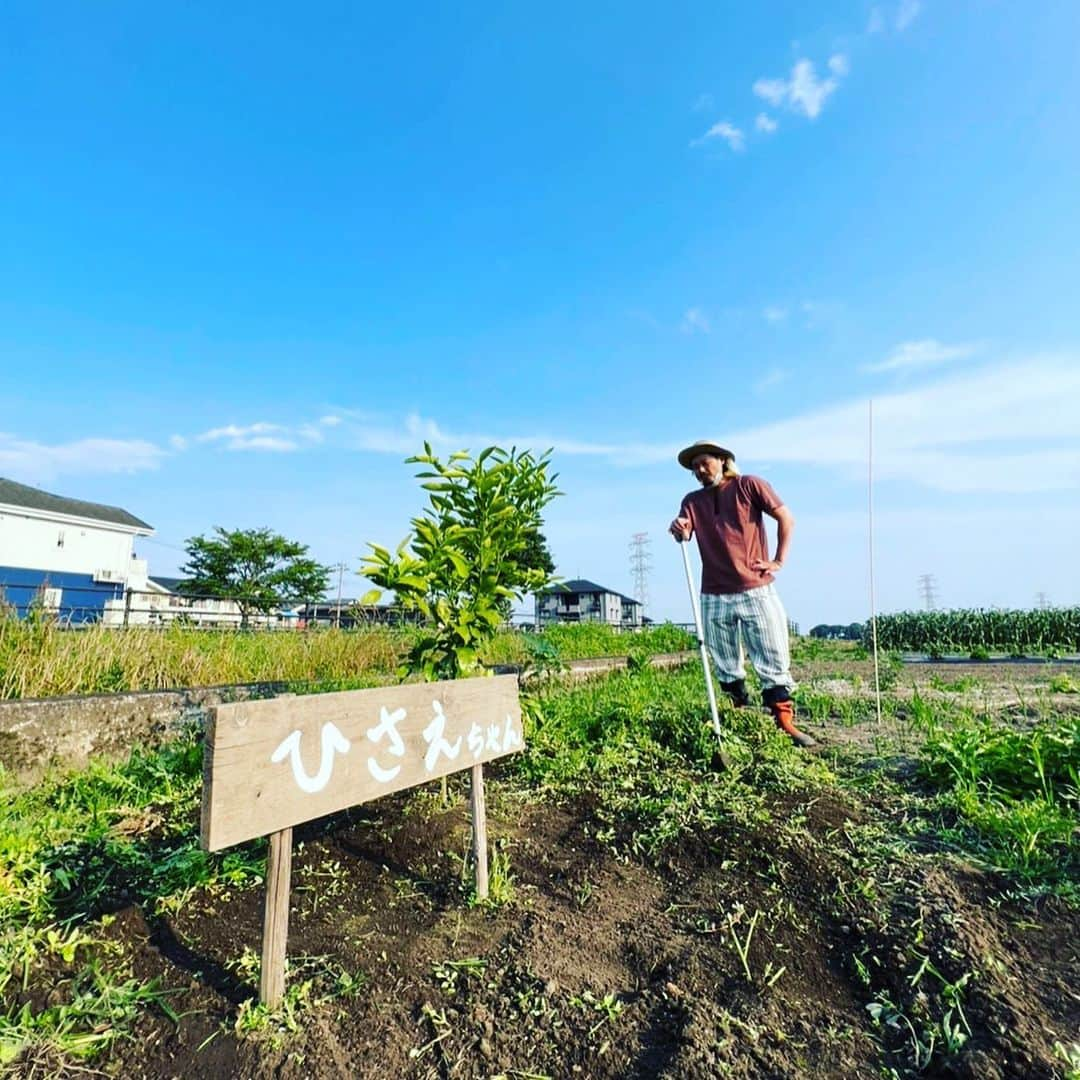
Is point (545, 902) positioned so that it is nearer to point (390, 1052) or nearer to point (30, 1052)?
point (390, 1052)

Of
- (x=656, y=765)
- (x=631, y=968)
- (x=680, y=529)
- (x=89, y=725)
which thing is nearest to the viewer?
(x=631, y=968)

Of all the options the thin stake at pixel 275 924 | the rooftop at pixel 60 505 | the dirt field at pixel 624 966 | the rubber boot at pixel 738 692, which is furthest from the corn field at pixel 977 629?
the rooftop at pixel 60 505

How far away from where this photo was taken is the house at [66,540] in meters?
32.3

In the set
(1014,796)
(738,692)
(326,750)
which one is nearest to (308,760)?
(326,750)

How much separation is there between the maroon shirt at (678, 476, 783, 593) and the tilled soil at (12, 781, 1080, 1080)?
212 cm

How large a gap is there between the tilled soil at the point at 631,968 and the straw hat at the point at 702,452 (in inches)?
113

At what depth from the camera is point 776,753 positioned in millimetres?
3545

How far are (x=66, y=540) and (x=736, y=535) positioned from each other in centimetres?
4273

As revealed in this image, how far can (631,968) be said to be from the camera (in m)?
1.79

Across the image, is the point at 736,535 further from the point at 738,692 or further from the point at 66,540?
the point at 66,540

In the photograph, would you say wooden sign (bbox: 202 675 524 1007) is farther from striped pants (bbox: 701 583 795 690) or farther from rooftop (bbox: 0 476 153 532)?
rooftop (bbox: 0 476 153 532)

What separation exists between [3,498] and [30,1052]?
4186 cm

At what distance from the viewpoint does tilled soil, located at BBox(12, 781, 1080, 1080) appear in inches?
56.1

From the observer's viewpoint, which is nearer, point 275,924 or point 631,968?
point 275,924
